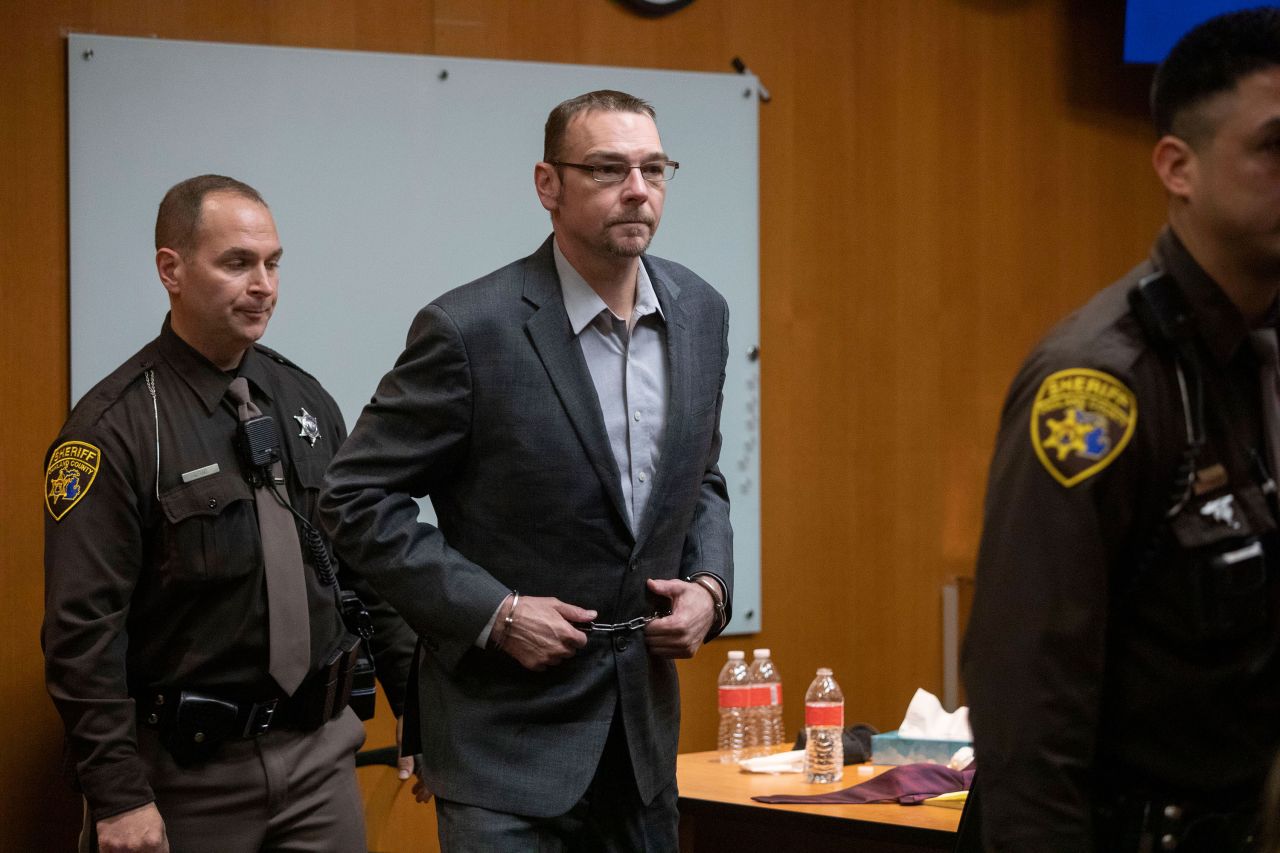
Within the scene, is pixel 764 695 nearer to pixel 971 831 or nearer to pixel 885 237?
pixel 885 237

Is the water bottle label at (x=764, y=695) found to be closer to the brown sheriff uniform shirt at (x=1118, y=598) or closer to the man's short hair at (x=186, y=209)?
the man's short hair at (x=186, y=209)

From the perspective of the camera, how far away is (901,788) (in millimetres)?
2859

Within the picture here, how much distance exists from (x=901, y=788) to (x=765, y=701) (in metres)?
0.73

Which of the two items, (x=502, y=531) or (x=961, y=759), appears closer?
(x=502, y=531)

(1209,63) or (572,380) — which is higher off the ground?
(1209,63)

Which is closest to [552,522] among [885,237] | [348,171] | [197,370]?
[197,370]

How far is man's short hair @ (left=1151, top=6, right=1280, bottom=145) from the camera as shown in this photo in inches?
60.1

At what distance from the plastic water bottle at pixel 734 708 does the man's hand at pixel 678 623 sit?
53.4 inches

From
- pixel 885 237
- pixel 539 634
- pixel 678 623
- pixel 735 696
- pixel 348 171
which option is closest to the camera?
pixel 539 634

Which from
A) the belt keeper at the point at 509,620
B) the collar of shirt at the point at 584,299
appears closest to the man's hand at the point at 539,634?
the belt keeper at the point at 509,620

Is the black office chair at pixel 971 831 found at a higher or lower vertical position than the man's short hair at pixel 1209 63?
lower

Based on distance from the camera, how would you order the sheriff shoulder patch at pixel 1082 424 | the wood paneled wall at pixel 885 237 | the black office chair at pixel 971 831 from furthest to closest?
the wood paneled wall at pixel 885 237 < the black office chair at pixel 971 831 < the sheriff shoulder patch at pixel 1082 424

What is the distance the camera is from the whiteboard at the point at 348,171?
361cm

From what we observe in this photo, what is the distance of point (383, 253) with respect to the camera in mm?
3859
